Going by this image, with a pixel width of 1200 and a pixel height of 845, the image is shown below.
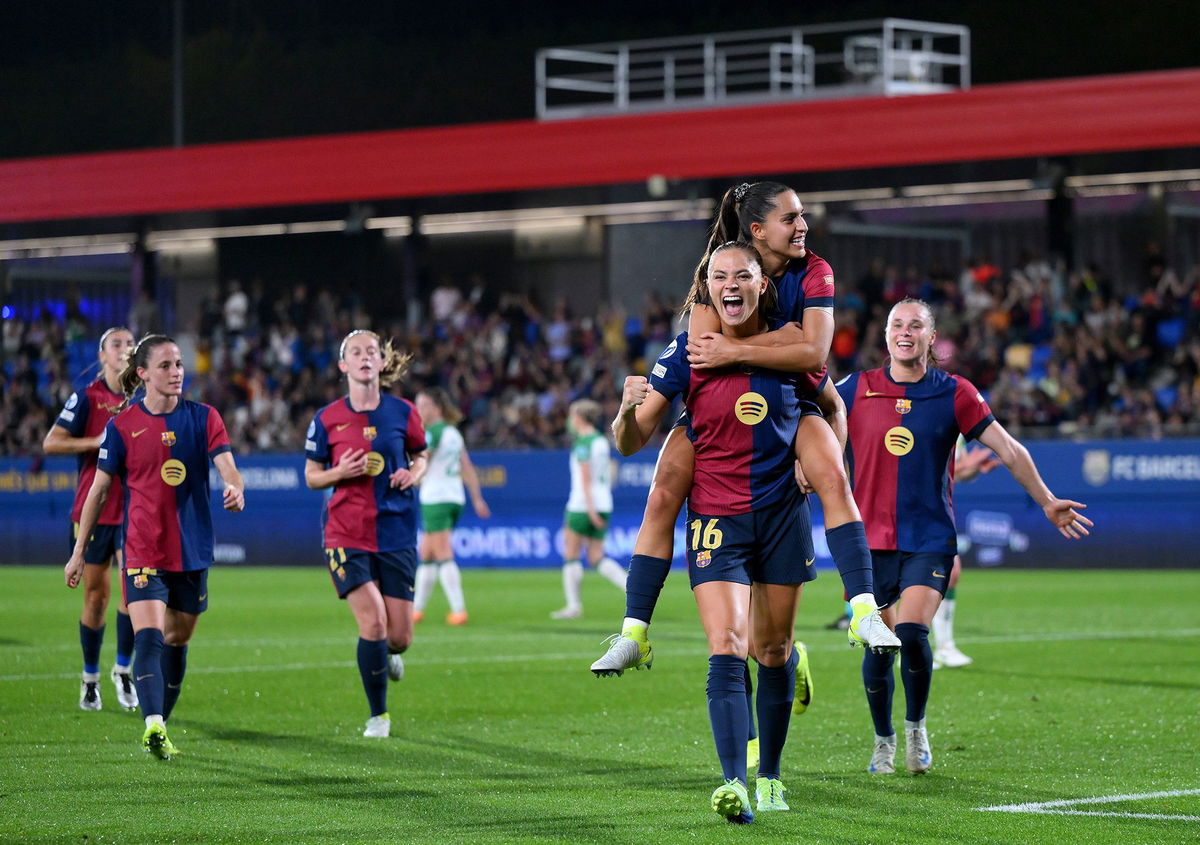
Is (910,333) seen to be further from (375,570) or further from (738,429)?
(375,570)

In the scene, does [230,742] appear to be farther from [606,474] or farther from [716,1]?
[716,1]

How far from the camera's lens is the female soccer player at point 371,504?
9.24 m

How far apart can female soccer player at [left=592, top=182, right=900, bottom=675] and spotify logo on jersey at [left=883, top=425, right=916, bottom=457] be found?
116 cm

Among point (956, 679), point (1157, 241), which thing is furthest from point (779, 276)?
point (1157, 241)

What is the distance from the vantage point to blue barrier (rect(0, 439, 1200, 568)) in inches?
851

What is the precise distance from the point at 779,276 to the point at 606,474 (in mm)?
10824

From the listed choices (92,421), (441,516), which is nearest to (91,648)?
(92,421)

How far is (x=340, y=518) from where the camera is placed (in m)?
9.36

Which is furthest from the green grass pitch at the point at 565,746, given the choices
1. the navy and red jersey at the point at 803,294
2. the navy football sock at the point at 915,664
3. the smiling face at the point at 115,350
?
the smiling face at the point at 115,350

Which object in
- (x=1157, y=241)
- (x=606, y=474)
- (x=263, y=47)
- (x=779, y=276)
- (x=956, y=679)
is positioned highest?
(x=263, y=47)

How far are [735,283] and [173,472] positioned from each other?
3.85 metres

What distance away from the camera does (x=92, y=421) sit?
1073cm

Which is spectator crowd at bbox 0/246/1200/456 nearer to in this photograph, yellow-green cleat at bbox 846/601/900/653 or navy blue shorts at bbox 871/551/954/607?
navy blue shorts at bbox 871/551/954/607

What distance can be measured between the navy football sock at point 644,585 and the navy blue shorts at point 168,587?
325 centimetres
